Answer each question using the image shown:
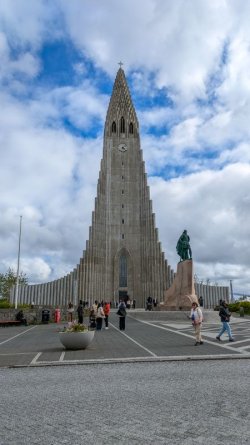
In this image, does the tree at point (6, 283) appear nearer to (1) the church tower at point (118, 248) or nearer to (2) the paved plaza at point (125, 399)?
(1) the church tower at point (118, 248)

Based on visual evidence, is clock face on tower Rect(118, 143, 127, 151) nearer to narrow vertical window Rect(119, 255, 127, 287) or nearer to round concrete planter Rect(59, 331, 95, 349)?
narrow vertical window Rect(119, 255, 127, 287)

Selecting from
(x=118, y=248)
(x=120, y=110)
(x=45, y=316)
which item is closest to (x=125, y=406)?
(x=45, y=316)

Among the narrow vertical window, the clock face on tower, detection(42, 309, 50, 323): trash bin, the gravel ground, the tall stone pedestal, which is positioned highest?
the clock face on tower

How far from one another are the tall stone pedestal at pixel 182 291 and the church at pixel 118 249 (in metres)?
23.0

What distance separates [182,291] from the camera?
3469 centimetres

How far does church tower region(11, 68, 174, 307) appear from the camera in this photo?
5934 cm

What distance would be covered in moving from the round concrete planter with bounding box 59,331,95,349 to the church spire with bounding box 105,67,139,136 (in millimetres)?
57468

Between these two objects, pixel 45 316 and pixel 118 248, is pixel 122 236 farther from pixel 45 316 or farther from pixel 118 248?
pixel 45 316

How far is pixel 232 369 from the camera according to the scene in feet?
28.2

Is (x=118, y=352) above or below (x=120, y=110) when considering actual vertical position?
below

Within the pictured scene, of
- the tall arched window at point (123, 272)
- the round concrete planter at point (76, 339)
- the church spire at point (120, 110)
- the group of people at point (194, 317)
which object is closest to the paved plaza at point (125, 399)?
the round concrete planter at point (76, 339)

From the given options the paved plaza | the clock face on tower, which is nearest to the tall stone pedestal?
the paved plaza

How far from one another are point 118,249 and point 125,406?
55354 millimetres

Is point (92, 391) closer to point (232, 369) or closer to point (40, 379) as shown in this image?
point (40, 379)
